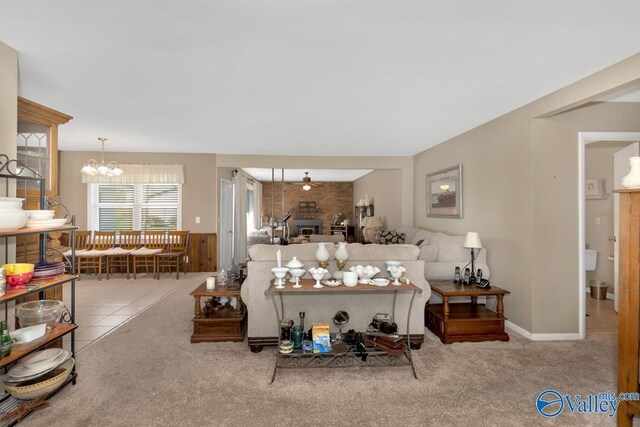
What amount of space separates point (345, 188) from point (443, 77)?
8.49 m

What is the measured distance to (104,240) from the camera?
5.65m

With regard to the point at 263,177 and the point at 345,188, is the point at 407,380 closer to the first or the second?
the point at 263,177

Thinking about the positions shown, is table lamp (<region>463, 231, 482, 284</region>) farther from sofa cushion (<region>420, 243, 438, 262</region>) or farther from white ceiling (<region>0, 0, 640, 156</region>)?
white ceiling (<region>0, 0, 640, 156</region>)

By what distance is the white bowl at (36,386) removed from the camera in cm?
184

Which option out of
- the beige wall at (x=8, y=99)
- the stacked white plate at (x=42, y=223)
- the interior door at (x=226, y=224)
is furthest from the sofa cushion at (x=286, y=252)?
the interior door at (x=226, y=224)

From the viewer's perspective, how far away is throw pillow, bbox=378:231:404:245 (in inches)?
213

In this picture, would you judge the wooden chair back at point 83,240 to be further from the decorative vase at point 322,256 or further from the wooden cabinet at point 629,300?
the wooden cabinet at point 629,300

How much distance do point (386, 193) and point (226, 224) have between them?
12.6ft

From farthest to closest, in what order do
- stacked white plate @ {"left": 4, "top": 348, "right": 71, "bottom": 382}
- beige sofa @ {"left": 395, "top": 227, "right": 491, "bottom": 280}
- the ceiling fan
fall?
the ceiling fan < beige sofa @ {"left": 395, "top": 227, "right": 491, "bottom": 280} < stacked white plate @ {"left": 4, "top": 348, "right": 71, "bottom": 382}

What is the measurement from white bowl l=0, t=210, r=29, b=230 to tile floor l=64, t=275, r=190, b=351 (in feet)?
5.24

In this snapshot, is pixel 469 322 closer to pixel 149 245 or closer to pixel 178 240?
pixel 178 240

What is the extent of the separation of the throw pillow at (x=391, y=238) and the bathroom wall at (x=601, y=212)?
2.89 metres

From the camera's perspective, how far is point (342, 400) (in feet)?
6.59

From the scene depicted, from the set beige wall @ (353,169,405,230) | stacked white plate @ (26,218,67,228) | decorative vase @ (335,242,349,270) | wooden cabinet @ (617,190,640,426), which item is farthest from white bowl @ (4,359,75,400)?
beige wall @ (353,169,405,230)
